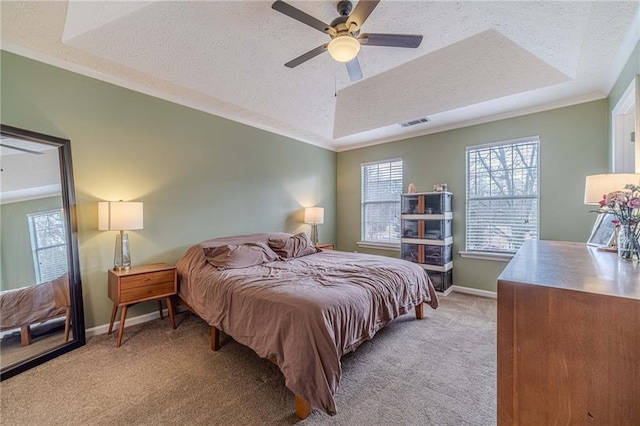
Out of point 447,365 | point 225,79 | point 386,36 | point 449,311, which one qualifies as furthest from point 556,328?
point 225,79

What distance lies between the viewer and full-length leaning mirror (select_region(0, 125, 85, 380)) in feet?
6.94

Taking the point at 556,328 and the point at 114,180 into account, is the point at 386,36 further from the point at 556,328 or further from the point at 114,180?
the point at 114,180

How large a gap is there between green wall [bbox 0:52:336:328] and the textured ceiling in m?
0.20

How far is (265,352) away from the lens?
1789 mm

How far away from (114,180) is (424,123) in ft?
13.9

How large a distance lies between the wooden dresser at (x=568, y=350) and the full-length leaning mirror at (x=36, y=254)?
331cm

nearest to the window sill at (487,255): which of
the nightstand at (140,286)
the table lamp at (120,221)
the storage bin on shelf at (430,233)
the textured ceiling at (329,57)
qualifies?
the storage bin on shelf at (430,233)

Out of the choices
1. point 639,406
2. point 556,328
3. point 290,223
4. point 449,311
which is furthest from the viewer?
point 290,223

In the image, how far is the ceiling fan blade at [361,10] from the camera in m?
1.63

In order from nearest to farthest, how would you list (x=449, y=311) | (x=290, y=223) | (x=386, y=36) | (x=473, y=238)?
(x=386, y=36)
(x=449, y=311)
(x=473, y=238)
(x=290, y=223)

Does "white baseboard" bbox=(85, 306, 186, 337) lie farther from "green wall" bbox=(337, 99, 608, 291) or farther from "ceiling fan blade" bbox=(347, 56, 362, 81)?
"green wall" bbox=(337, 99, 608, 291)

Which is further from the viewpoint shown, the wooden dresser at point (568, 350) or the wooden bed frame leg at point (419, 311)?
the wooden bed frame leg at point (419, 311)

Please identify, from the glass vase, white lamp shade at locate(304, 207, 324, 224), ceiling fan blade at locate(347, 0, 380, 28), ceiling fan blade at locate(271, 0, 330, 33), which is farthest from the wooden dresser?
white lamp shade at locate(304, 207, 324, 224)

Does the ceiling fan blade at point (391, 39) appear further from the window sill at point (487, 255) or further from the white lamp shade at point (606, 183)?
the window sill at point (487, 255)
